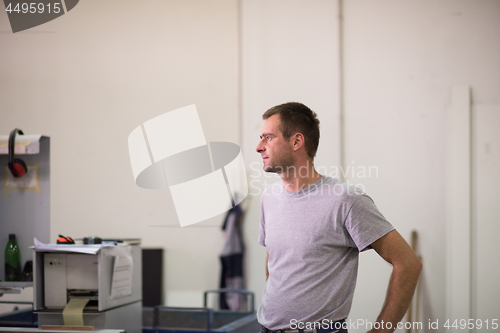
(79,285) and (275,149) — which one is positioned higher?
(275,149)

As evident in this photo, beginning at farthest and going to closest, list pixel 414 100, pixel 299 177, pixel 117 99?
pixel 117 99 < pixel 414 100 < pixel 299 177

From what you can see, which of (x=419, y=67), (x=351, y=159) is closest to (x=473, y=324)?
(x=351, y=159)

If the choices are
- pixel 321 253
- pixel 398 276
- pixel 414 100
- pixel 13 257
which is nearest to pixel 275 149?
pixel 321 253

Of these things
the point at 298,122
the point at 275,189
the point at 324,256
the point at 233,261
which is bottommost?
the point at 233,261

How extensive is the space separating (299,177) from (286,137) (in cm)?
15

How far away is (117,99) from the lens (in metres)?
3.58

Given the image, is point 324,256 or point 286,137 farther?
point 286,137

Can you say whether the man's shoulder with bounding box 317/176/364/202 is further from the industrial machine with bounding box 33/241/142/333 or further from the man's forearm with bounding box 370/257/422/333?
the industrial machine with bounding box 33/241/142/333

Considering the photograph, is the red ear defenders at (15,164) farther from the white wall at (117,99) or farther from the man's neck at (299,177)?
the white wall at (117,99)

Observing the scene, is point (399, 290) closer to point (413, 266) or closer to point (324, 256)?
point (413, 266)

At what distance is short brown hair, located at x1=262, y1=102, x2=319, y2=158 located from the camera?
5.04ft

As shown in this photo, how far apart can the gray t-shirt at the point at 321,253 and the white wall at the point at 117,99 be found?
2.05 m

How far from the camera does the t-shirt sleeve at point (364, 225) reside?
1.31 m

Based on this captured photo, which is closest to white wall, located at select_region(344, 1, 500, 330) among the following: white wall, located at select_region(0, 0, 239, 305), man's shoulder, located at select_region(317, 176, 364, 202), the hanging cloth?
the hanging cloth
